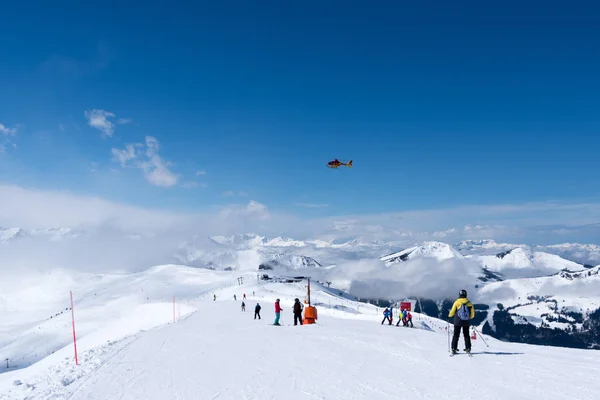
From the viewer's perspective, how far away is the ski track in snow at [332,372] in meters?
9.95

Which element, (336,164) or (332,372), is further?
(336,164)

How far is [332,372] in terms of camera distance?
476 inches

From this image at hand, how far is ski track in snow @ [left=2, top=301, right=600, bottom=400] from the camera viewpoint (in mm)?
9945

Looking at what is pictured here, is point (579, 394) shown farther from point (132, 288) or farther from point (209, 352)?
point (132, 288)

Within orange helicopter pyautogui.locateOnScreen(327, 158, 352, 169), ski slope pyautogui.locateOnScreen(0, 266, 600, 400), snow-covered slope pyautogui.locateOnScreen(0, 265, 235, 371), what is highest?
orange helicopter pyautogui.locateOnScreen(327, 158, 352, 169)

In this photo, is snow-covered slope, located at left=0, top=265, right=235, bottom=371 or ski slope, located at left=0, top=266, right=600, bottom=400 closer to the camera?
ski slope, located at left=0, top=266, right=600, bottom=400

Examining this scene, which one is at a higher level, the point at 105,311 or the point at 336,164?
the point at 336,164

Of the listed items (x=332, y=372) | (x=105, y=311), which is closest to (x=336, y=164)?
(x=332, y=372)

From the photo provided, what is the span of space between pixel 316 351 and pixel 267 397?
637 centimetres

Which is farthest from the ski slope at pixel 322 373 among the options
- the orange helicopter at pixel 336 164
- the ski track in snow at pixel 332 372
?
the orange helicopter at pixel 336 164

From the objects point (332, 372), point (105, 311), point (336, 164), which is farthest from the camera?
point (105, 311)

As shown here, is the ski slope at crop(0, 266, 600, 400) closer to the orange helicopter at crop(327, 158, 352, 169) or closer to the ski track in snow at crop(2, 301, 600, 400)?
the ski track in snow at crop(2, 301, 600, 400)

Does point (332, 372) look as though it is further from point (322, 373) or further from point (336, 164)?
point (336, 164)

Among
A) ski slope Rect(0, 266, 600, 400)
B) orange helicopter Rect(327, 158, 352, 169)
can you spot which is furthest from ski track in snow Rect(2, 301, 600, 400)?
orange helicopter Rect(327, 158, 352, 169)
